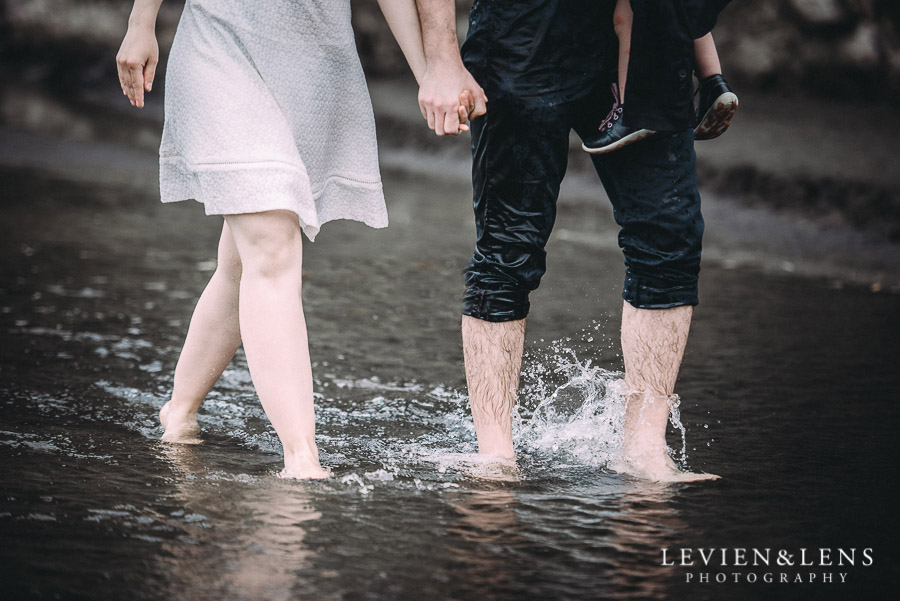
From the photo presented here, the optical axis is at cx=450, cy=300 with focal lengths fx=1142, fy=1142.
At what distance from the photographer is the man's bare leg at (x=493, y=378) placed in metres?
2.72

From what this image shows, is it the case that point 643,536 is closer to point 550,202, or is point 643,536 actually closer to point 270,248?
point 550,202

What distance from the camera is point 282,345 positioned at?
2.55m

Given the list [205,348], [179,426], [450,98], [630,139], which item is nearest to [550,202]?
[630,139]

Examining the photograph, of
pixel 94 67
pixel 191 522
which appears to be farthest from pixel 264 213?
pixel 94 67

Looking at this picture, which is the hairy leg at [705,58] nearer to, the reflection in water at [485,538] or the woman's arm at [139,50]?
the reflection in water at [485,538]

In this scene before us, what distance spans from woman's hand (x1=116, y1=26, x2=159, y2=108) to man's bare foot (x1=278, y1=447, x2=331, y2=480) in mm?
886

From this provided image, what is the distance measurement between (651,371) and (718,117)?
0.64 meters

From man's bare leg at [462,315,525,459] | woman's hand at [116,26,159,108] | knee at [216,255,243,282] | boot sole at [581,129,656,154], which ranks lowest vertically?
man's bare leg at [462,315,525,459]

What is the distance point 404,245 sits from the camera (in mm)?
6121

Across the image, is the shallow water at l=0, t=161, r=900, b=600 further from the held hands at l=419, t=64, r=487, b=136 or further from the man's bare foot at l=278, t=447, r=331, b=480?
the held hands at l=419, t=64, r=487, b=136

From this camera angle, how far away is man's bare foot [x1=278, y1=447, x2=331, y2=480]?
8.30ft

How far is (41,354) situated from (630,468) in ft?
6.61

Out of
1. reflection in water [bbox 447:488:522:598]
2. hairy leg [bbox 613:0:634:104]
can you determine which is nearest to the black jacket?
hairy leg [bbox 613:0:634:104]

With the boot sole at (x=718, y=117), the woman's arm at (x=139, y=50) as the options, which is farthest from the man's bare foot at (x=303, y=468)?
the boot sole at (x=718, y=117)
